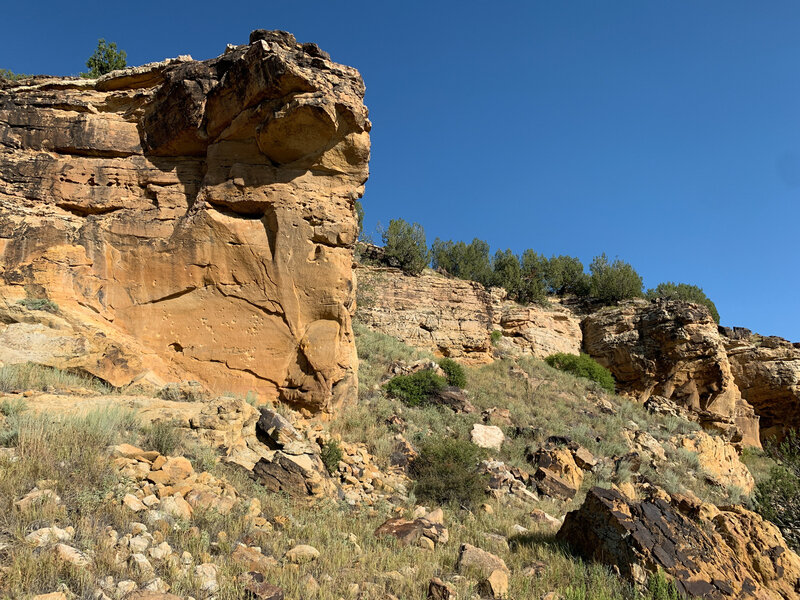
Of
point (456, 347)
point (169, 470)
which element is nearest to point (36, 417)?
point (169, 470)

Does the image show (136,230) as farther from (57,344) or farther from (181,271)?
(57,344)

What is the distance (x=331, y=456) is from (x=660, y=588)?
15.5 ft

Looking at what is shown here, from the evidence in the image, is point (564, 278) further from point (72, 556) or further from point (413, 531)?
point (72, 556)

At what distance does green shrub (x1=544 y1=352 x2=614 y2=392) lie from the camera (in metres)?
21.8

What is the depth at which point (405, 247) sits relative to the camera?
1165 inches

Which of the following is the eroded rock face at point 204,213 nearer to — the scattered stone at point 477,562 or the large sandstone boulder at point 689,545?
the scattered stone at point 477,562

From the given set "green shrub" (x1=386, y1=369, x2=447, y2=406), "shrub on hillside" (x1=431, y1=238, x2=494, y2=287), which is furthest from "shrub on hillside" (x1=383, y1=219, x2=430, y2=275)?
"green shrub" (x1=386, y1=369, x2=447, y2=406)

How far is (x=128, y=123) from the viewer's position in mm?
10141

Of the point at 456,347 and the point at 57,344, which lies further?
the point at 456,347

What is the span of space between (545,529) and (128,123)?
10724 mm

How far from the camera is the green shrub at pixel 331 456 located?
766 centimetres

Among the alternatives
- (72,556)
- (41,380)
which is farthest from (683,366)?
(72,556)

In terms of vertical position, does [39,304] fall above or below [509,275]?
below

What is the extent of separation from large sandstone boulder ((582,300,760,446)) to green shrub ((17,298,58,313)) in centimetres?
2166
